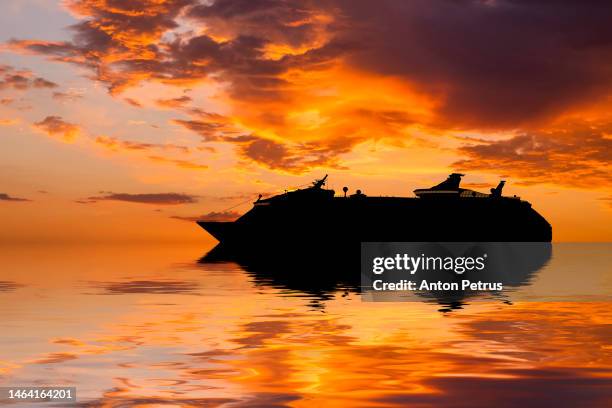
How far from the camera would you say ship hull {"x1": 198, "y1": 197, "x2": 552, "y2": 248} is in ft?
480

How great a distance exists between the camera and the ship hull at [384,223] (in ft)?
480

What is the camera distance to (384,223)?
525 feet

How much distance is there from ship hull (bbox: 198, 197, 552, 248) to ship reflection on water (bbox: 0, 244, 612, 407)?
10390cm

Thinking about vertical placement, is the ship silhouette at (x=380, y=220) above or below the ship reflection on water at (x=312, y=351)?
above

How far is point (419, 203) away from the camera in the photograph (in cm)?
16612

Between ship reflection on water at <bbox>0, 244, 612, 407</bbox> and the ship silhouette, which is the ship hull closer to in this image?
the ship silhouette

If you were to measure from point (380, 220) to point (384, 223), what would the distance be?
44.5 inches

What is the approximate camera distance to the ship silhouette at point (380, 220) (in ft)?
481

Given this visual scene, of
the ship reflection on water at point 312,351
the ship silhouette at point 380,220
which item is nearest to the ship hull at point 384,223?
the ship silhouette at point 380,220

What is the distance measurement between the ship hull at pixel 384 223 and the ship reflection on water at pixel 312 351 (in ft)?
341

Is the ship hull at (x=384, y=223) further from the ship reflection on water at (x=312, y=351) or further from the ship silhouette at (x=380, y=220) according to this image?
the ship reflection on water at (x=312, y=351)

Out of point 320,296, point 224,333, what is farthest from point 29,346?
point 320,296

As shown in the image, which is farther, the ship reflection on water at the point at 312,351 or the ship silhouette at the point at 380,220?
the ship silhouette at the point at 380,220

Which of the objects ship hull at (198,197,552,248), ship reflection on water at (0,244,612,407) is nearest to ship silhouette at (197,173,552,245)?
ship hull at (198,197,552,248)
